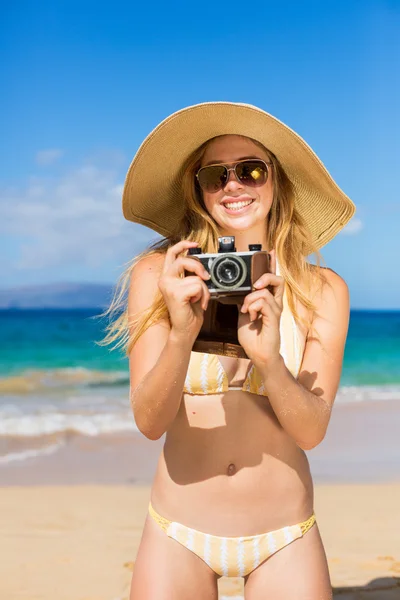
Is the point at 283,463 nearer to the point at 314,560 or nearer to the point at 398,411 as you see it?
the point at 314,560

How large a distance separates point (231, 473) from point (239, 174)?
1056 mm

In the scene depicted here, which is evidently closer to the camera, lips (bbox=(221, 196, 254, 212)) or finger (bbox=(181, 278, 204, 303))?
finger (bbox=(181, 278, 204, 303))

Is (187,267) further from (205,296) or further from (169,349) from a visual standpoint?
(169,349)

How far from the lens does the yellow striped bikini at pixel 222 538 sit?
2.37 metres

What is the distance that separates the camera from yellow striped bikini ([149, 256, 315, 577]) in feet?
7.78

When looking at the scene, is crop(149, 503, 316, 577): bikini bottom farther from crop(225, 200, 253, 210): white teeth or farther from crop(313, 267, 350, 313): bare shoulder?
crop(225, 200, 253, 210): white teeth

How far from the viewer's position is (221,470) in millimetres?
2438

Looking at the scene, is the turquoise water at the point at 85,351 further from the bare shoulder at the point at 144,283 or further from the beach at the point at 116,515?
the bare shoulder at the point at 144,283

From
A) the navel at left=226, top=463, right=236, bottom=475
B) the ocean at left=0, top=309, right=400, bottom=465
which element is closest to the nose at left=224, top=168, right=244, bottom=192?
the navel at left=226, top=463, right=236, bottom=475

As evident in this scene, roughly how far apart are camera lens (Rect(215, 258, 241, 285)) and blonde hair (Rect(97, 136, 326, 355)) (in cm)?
51

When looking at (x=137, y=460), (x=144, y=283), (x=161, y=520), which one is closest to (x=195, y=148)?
(x=144, y=283)

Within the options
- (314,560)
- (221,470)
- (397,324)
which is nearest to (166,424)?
(221,470)

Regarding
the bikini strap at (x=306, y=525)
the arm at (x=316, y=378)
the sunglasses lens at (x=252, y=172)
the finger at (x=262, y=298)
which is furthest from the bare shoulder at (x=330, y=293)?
the bikini strap at (x=306, y=525)

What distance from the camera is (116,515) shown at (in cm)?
637
